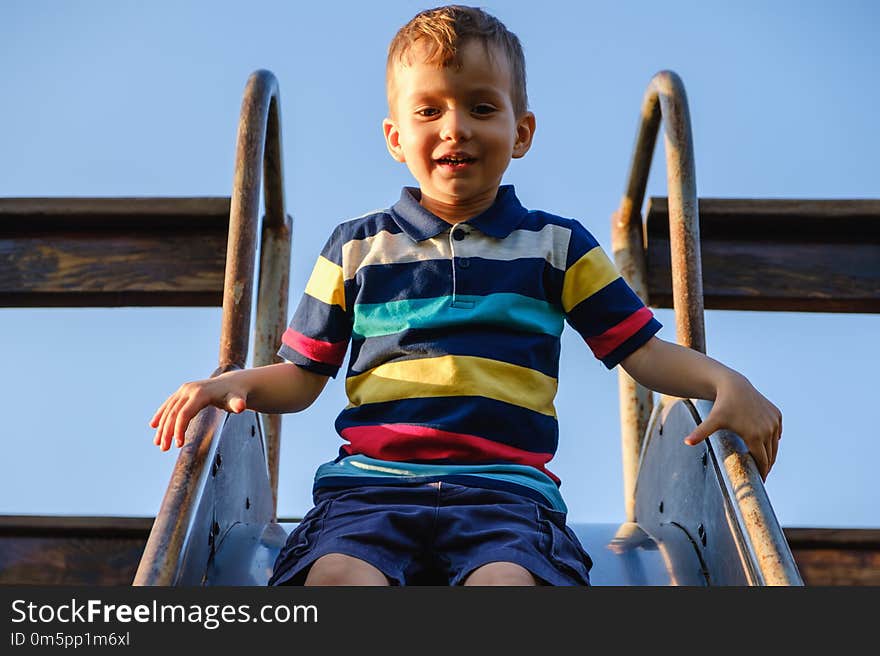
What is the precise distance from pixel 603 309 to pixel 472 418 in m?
0.28

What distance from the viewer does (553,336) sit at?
5.59 ft

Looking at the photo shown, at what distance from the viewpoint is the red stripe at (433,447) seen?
5.10ft

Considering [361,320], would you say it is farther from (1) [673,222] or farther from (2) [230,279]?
(1) [673,222]

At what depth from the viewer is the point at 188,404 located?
1510 millimetres

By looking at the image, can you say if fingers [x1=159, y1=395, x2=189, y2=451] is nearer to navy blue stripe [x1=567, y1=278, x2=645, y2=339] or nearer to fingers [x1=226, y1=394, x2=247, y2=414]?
fingers [x1=226, y1=394, x2=247, y2=414]

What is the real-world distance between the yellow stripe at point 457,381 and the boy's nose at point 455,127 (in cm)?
33

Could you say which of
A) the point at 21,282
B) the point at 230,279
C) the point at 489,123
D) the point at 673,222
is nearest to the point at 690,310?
the point at 673,222

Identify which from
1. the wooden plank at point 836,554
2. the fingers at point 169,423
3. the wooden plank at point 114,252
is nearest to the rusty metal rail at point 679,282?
the wooden plank at point 836,554

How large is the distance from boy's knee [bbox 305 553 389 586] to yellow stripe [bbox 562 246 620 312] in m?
0.55

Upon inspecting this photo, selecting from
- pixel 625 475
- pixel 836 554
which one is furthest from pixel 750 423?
pixel 836 554

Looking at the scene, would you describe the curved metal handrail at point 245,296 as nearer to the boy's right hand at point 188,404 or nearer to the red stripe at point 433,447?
the boy's right hand at point 188,404

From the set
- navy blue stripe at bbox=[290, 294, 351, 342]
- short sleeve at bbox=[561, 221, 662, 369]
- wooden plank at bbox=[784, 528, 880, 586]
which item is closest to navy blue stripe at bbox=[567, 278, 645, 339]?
short sleeve at bbox=[561, 221, 662, 369]

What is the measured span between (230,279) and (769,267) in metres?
1.28

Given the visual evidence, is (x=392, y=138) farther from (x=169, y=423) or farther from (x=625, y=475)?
(x=625, y=475)
